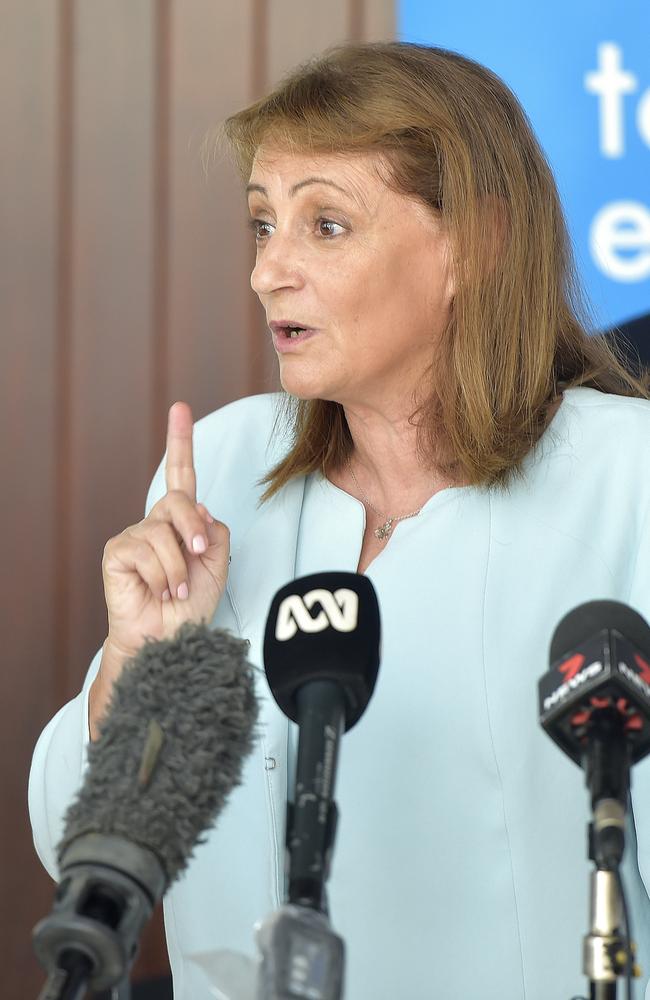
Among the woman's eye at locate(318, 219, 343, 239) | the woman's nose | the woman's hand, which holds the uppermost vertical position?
the woman's eye at locate(318, 219, 343, 239)

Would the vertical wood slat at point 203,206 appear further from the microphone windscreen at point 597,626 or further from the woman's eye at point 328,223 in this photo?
the microphone windscreen at point 597,626

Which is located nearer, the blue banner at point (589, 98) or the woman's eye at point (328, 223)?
the woman's eye at point (328, 223)

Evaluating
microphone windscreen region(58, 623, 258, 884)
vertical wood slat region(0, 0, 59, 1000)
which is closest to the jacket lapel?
microphone windscreen region(58, 623, 258, 884)

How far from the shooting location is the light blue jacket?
144 cm

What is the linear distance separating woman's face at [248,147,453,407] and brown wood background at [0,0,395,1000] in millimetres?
865

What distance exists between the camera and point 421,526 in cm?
161

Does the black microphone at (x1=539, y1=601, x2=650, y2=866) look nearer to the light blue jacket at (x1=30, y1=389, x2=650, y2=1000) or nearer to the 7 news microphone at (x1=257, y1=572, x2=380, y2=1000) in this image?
the 7 news microphone at (x1=257, y1=572, x2=380, y2=1000)

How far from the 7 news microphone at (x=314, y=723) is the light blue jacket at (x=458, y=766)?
24.4 inches

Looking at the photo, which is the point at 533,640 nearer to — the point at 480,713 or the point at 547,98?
the point at 480,713

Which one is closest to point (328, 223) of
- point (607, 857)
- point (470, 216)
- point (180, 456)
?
point (470, 216)

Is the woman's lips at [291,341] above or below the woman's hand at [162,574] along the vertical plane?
above

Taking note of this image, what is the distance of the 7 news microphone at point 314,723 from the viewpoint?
66cm

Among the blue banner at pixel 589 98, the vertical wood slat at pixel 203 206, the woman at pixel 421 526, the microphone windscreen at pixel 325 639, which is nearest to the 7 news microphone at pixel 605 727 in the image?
the microphone windscreen at pixel 325 639

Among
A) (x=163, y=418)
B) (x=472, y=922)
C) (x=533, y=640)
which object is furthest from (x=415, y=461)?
(x=163, y=418)
